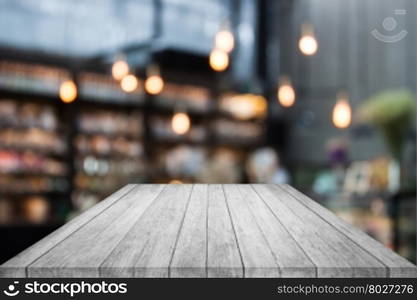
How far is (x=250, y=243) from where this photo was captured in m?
1.17

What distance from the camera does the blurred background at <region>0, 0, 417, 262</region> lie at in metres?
5.62

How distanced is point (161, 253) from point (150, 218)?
0.29 metres

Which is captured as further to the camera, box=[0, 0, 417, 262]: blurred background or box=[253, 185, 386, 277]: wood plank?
box=[0, 0, 417, 262]: blurred background

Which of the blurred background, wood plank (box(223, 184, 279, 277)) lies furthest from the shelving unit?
wood plank (box(223, 184, 279, 277))

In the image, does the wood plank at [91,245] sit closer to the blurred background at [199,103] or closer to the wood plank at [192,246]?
the wood plank at [192,246]

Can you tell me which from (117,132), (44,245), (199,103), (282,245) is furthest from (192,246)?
(199,103)

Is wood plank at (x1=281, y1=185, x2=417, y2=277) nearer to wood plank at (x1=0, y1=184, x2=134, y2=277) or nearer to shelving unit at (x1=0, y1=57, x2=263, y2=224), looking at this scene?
wood plank at (x1=0, y1=184, x2=134, y2=277)

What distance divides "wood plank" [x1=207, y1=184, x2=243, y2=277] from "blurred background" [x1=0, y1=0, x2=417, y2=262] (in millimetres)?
3070

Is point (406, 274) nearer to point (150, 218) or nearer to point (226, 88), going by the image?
point (150, 218)

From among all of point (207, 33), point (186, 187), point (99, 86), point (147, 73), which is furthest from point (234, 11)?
point (186, 187)

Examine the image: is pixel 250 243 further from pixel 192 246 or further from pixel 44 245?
pixel 44 245

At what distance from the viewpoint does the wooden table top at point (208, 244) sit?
3.37ft

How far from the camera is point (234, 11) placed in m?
9.90

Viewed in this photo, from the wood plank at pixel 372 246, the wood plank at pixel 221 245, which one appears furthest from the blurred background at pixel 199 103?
the wood plank at pixel 221 245
